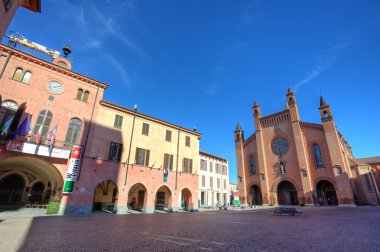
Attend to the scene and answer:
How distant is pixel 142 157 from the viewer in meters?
22.1

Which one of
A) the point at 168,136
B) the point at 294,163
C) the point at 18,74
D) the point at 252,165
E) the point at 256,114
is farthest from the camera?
the point at 256,114

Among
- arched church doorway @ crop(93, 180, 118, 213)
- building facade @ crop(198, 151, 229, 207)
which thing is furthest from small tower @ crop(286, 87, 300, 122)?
arched church doorway @ crop(93, 180, 118, 213)

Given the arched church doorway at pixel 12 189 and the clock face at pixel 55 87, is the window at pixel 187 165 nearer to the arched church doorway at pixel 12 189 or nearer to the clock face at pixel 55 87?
the clock face at pixel 55 87

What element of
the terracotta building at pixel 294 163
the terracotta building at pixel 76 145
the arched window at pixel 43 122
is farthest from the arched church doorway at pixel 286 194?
the arched window at pixel 43 122

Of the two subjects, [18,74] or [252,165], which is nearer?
[18,74]

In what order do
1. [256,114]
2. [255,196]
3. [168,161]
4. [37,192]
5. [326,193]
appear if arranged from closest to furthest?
[168,161] < [37,192] < [326,193] < [255,196] < [256,114]

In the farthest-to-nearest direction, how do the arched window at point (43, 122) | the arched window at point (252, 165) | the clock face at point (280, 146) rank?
1. the arched window at point (252, 165)
2. the clock face at point (280, 146)
3. the arched window at point (43, 122)

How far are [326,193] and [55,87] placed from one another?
1612 inches

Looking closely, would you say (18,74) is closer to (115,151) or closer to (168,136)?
(115,151)

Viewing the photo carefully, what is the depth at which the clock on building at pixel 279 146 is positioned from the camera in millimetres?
36250

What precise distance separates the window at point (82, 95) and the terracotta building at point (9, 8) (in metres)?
10.1

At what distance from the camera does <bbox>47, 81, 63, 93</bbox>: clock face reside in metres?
18.2

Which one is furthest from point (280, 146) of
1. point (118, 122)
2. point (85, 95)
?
point (85, 95)

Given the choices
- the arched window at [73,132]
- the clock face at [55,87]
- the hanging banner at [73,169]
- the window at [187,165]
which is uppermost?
the clock face at [55,87]
